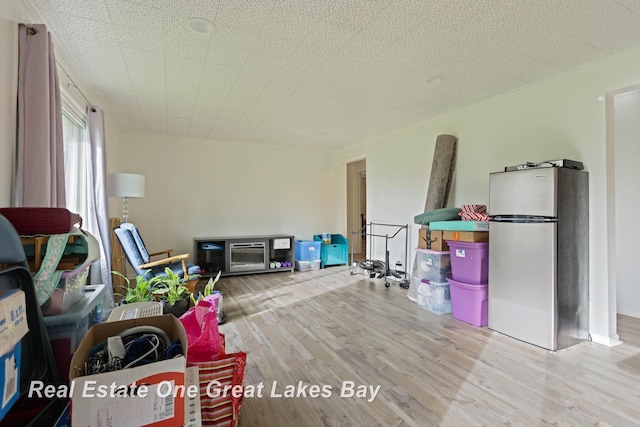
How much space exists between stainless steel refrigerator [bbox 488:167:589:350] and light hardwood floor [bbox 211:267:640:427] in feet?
0.54

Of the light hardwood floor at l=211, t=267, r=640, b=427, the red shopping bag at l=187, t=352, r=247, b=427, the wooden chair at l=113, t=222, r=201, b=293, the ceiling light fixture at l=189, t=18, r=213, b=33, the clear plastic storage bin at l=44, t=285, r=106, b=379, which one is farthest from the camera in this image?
the wooden chair at l=113, t=222, r=201, b=293

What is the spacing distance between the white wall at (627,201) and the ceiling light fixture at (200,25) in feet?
13.5

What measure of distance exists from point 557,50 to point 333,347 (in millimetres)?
2896

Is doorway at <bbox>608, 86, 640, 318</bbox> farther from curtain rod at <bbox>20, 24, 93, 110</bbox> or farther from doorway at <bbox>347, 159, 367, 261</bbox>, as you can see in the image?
curtain rod at <bbox>20, 24, 93, 110</bbox>

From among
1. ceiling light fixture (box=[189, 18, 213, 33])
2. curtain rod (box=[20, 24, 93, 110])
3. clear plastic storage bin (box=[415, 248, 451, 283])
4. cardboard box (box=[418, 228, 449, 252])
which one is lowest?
clear plastic storage bin (box=[415, 248, 451, 283])

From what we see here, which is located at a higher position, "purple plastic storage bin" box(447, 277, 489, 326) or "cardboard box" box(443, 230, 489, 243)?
"cardboard box" box(443, 230, 489, 243)

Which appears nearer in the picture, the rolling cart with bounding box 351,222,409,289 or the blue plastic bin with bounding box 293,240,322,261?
the rolling cart with bounding box 351,222,409,289

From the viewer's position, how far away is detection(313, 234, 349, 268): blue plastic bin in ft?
19.3

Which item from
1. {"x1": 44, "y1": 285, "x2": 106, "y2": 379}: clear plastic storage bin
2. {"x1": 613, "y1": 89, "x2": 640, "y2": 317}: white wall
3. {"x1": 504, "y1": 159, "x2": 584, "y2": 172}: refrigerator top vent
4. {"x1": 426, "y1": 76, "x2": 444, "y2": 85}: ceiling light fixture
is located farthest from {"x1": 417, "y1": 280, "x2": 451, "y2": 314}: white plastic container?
{"x1": 44, "y1": 285, "x2": 106, "y2": 379}: clear plastic storage bin

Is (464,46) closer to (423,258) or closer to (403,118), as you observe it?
(403,118)

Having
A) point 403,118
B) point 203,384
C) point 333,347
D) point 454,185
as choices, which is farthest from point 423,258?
point 203,384

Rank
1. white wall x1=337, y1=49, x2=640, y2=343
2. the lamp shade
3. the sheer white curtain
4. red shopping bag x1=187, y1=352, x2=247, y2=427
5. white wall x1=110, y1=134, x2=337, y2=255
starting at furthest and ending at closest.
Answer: white wall x1=110, y1=134, x2=337, y2=255 < the lamp shade < the sheer white curtain < white wall x1=337, y1=49, x2=640, y2=343 < red shopping bag x1=187, y1=352, x2=247, y2=427

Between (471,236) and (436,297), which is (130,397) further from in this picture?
(436,297)

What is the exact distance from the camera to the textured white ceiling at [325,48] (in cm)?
191
